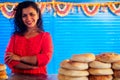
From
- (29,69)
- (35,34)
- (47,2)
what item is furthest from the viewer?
(47,2)

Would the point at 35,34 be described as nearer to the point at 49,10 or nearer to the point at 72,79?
the point at 72,79

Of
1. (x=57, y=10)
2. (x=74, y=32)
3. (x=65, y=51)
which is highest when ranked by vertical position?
(x=57, y=10)

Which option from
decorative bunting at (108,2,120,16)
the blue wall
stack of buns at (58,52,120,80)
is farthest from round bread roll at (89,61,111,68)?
decorative bunting at (108,2,120,16)

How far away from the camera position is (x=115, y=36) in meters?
4.89

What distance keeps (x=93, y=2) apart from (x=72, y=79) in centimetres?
317

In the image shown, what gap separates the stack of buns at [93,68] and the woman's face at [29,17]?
87 cm

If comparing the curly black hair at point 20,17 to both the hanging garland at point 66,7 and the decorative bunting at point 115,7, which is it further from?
the decorative bunting at point 115,7

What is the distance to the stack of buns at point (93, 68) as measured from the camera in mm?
1826

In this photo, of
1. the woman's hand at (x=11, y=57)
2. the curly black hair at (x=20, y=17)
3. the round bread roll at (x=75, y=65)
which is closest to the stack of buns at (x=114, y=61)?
the round bread roll at (x=75, y=65)

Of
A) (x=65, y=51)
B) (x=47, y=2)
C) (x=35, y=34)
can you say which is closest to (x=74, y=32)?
(x=65, y=51)

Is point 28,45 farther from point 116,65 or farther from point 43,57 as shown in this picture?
point 116,65

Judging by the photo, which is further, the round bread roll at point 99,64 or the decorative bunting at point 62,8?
the decorative bunting at point 62,8

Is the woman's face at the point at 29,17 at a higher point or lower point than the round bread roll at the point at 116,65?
higher

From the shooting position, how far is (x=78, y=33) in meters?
4.85
